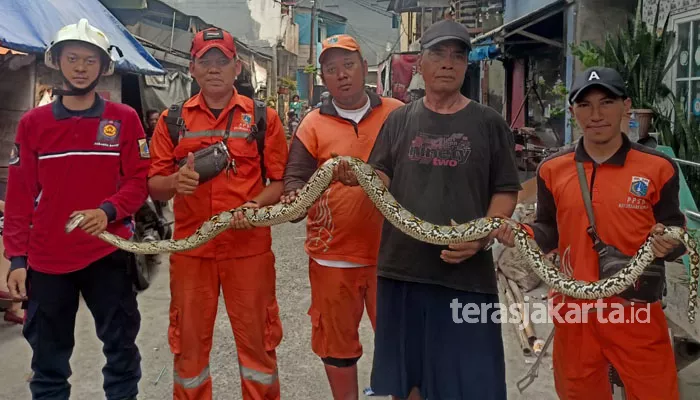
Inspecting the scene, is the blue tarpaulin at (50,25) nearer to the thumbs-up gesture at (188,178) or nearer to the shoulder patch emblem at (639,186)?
the thumbs-up gesture at (188,178)

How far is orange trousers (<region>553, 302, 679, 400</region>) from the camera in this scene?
3078 millimetres

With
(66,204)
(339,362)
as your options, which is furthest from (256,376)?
(66,204)

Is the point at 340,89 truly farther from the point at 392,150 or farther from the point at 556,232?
the point at 556,232

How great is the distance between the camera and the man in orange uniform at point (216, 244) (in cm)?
379

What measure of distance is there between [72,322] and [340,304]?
1.81m

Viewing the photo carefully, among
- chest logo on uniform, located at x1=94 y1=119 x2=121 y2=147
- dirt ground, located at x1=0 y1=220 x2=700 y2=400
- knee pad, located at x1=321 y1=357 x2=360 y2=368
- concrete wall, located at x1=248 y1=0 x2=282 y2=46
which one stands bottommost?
dirt ground, located at x1=0 y1=220 x2=700 y2=400

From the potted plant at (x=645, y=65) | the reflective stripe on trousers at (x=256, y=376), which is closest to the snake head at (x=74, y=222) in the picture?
the reflective stripe on trousers at (x=256, y=376)

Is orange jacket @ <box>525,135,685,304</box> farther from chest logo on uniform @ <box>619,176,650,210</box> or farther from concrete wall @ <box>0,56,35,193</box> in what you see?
concrete wall @ <box>0,56,35,193</box>

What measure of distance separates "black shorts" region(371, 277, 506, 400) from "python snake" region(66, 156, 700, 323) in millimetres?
347

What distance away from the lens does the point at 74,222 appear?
3.60m

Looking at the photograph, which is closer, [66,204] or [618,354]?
[618,354]

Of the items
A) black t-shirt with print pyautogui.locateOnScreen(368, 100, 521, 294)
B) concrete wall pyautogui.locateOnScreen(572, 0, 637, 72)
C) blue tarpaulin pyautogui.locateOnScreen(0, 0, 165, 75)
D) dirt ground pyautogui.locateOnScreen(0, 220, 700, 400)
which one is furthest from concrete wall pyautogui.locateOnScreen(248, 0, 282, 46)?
black t-shirt with print pyautogui.locateOnScreen(368, 100, 521, 294)

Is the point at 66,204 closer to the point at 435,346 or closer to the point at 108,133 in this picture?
the point at 108,133

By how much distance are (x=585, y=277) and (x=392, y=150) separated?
4.29 feet
